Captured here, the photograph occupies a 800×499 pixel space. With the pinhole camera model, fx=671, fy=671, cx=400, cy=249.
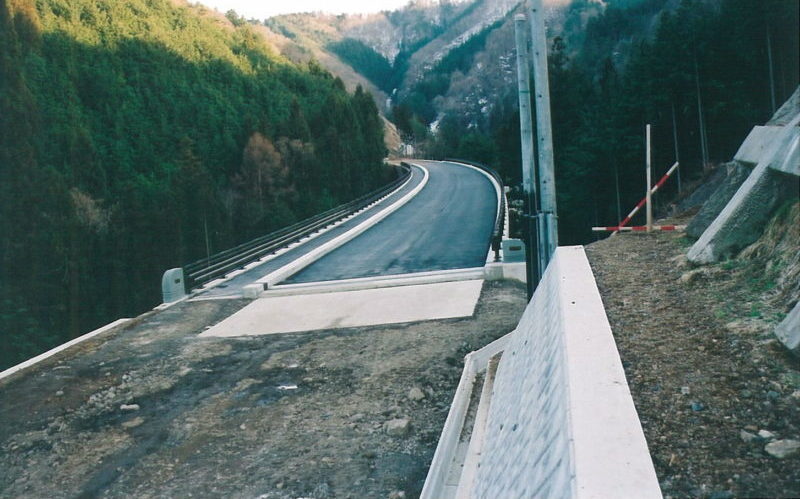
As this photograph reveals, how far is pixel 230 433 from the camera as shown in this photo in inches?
325

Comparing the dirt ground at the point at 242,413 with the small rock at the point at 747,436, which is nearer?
the small rock at the point at 747,436

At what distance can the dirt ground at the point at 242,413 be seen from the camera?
23.5ft

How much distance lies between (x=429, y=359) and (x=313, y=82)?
118749 mm

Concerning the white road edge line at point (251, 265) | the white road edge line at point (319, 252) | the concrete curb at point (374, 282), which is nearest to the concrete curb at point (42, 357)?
the white road edge line at point (251, 265)

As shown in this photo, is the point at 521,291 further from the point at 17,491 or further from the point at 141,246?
the point at 141,246

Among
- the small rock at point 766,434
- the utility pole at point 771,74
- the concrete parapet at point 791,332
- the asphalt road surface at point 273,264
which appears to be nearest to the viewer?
the small rock at point 766,434

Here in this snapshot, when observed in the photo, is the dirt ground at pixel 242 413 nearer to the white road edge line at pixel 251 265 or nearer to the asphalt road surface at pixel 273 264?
the white road edge line at pixel 251 265

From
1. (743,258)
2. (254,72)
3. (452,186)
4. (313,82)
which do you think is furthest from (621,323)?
A: (313,82)

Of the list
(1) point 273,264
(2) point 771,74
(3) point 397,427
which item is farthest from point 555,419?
(2) point 771,74

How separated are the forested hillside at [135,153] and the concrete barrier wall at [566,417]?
148 feet

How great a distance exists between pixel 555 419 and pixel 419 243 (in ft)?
69.1

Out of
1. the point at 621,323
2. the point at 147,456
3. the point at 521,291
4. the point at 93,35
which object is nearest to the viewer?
the point at 621,323

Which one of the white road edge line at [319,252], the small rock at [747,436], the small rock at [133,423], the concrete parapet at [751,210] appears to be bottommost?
the small rock at [133,423]

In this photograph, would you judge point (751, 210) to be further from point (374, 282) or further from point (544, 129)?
point (374, 282)
